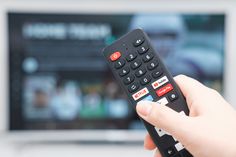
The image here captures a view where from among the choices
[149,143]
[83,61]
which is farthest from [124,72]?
[83,61]

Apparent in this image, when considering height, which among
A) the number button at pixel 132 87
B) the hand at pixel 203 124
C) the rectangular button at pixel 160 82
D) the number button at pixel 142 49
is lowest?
the hand at pixel 203 124

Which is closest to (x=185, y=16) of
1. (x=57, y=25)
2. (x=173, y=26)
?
(x=173, y=26)

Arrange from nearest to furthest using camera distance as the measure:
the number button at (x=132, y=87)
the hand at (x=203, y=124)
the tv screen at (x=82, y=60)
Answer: the hand at (x=203, y=124) < the number button at (x=132, y=87) < the tv screen at (x=82, y=60)

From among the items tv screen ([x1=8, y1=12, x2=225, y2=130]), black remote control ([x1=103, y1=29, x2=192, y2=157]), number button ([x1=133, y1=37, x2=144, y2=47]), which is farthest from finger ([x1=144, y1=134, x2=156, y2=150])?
tv screen ([x1=8, y1=12, x2=225, y2=130])

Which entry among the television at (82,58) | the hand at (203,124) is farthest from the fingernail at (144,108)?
the television at (82,58)

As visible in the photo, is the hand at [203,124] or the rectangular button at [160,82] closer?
the hand at [203,124]

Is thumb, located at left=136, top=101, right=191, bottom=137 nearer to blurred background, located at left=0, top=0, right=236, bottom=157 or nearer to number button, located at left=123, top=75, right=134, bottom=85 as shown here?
number button, located at left=123, top=75, right=134, bottom=85

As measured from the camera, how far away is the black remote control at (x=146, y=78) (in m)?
0.62

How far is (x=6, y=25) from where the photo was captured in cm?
123

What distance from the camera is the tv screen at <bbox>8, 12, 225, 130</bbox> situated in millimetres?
1231

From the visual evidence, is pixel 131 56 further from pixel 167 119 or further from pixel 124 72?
pixel 167 119

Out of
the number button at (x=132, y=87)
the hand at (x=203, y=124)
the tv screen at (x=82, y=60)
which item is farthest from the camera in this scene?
the tv screen at (x=82, y=60)

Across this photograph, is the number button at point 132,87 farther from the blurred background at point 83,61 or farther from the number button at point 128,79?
the blurred background at point 83,61

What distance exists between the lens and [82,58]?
1241mm
